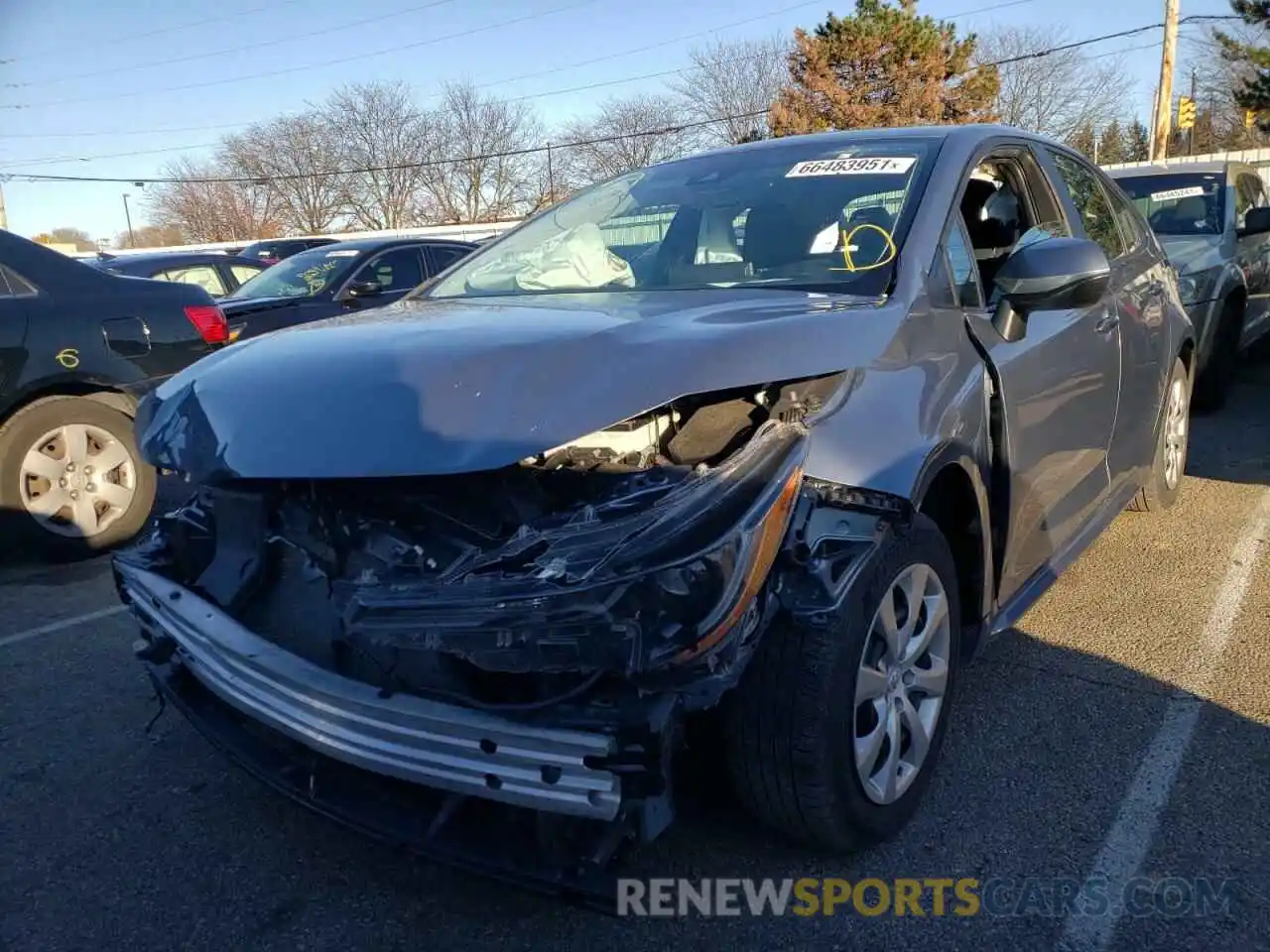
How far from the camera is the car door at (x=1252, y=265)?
7812 mm

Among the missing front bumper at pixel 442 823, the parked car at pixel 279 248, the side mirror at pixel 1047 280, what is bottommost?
the parked car at pixel 279 248

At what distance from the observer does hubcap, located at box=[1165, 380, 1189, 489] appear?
189 inches

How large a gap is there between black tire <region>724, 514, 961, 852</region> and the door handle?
1745 mm

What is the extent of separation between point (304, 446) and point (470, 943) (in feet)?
3.72

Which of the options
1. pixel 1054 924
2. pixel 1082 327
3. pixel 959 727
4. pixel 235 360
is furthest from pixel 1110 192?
pixel 235 360

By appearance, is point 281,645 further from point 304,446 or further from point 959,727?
point 959,727

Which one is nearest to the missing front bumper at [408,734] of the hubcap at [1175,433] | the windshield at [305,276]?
the hubcap at [1175,433]

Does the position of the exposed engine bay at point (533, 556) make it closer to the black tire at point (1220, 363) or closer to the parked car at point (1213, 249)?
the parked car at point (1213, 249)

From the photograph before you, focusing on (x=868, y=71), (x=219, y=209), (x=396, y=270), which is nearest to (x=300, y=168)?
(x=219, y=209)

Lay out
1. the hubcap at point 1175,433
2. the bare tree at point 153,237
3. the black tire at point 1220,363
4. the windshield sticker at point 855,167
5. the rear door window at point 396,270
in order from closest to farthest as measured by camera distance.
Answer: the windshield sticker at point 855,167, the hubcap at point 1175,433, the black tire at point 1220,363, the rear door window at point 396,270, the bare tree at point 153,237

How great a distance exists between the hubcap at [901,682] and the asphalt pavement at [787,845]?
0.21 m

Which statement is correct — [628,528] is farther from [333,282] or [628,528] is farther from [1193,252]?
[333,282]

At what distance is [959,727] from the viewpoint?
305 cm

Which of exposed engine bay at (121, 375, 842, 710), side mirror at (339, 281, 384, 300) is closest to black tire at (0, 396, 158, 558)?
exposed engine bay at (121, 375, 842, 710)
